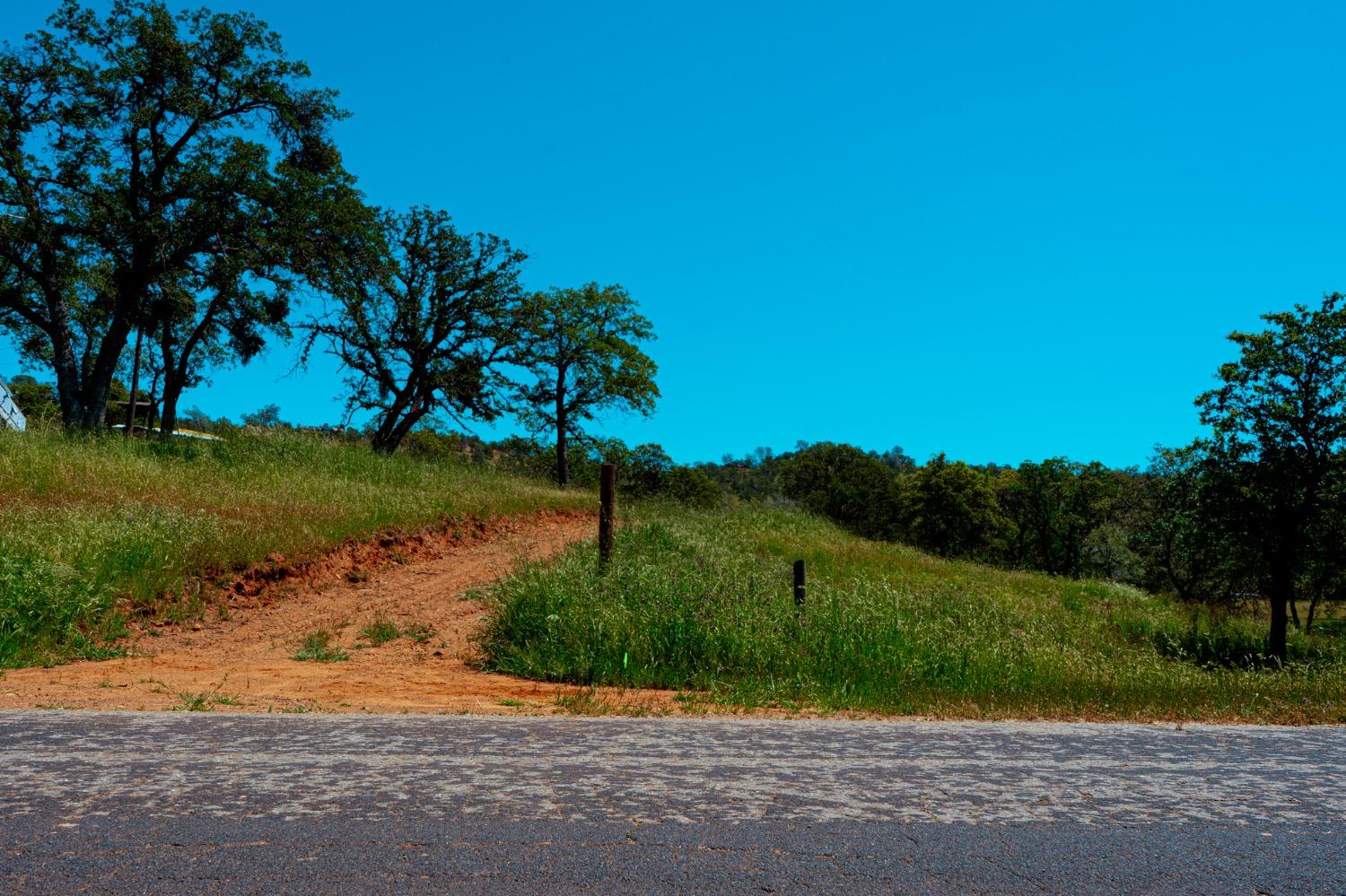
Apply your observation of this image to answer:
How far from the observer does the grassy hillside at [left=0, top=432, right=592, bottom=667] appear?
1020 centimetres

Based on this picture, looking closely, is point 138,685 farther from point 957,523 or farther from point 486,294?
point 957,523

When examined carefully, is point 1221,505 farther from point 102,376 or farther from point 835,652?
point 102,376

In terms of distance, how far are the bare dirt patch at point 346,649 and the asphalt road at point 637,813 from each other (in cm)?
356

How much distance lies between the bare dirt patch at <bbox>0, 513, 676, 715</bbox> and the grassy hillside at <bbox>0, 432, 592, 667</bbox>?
1.94ft

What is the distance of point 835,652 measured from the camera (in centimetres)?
915

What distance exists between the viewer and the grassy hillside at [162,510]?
10203 millimetres

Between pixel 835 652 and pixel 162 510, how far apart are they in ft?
38.2

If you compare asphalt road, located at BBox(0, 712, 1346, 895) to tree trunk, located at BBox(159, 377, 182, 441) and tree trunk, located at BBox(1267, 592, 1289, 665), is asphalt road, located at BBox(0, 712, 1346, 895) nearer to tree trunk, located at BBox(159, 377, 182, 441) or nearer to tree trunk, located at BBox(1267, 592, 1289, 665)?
tree trunk, located at BBox(1267, 592, 1289, 665)

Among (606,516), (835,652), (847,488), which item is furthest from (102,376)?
(847,488)

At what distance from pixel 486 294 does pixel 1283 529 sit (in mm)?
27521

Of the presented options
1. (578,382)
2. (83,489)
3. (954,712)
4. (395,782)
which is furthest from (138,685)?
(578,382)

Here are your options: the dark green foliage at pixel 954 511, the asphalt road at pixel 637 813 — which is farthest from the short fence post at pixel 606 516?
the dark green foliage at pixel 954 511

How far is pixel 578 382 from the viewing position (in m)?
40.0

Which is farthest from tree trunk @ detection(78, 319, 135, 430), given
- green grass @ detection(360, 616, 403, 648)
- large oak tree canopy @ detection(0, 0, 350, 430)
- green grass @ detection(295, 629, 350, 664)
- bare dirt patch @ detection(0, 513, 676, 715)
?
green grass @ detection(360, 616, 403, 648)
